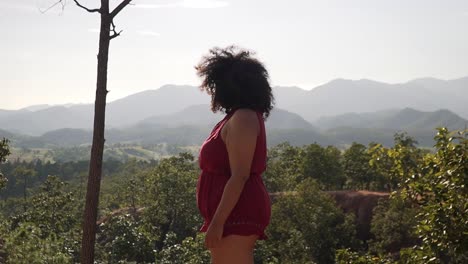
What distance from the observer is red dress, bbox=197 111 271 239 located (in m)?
3.78

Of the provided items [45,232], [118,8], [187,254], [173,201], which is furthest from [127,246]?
[118,8]

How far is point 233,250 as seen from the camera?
12.6 feet

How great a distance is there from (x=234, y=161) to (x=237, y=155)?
0.06 metres

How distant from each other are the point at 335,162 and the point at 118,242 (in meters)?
32.7

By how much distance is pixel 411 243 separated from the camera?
33.6 metres

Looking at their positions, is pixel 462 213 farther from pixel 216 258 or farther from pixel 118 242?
pixel 118 242

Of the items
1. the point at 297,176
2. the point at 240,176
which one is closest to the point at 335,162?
the point at 297,176

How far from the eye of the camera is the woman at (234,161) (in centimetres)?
359

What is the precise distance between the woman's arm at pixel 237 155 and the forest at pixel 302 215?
114 inches

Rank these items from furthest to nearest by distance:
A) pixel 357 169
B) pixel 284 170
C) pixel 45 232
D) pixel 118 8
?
pixel 284 170, pixel 357 169, pixel 45 232, pixel 118 8

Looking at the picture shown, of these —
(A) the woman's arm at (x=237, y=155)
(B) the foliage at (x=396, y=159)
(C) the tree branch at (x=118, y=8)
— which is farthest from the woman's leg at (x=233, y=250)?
(C) the tree branch at (x=118, y=8)

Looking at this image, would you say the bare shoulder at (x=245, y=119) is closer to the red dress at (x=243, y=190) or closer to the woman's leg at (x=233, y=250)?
the red dress at (x=243, y=190)

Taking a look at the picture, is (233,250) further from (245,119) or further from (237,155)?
(245,119)

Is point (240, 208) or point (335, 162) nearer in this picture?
point (240, 208)
